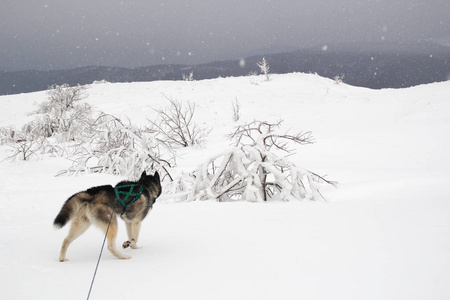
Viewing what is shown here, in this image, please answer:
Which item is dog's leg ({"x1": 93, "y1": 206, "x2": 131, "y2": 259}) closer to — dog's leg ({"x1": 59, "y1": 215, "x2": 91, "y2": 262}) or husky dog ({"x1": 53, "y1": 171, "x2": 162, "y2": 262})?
husky dog ({"x1": 53, "y1": 171, "x2": 162, "y2": 262})

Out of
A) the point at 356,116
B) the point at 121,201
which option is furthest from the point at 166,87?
the point at 121,201

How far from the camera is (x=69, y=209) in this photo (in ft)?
8.27

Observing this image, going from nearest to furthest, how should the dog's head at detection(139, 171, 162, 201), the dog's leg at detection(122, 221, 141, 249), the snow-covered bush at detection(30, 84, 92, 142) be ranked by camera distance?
1. the dog's leg at detection(122, 221, 141, 249)
2. the dog's head at detection(139, 171, 162, 201)
3. the snow-covered bush at detection(30, 84, 92, 142)

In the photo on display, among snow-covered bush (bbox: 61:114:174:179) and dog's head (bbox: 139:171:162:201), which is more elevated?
dog's head (bbox: 139:171:162:201)

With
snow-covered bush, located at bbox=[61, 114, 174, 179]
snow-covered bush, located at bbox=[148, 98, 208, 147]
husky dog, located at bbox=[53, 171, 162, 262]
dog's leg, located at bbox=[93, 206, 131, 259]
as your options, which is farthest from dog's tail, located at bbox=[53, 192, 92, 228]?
snow-covered bush, located at bbox=[148, 98, 208, 147]

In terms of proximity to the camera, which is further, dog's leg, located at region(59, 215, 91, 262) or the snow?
dog's leg, located at region(59, 215, 91, 262)

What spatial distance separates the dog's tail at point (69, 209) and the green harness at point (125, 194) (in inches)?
9.2

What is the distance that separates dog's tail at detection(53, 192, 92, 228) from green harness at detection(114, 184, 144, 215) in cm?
23

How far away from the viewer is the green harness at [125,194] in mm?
2658

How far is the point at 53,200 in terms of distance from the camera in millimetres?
5516

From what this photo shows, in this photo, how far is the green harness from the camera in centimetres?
266

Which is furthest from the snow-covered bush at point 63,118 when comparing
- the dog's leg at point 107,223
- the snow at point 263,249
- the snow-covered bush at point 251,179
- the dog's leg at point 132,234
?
the dog's leg at point 107,223

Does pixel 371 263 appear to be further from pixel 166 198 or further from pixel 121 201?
pixel 166 198

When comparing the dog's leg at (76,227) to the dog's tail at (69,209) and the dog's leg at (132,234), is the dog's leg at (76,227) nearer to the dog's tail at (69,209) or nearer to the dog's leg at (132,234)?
the dog's tail at (69,209)
